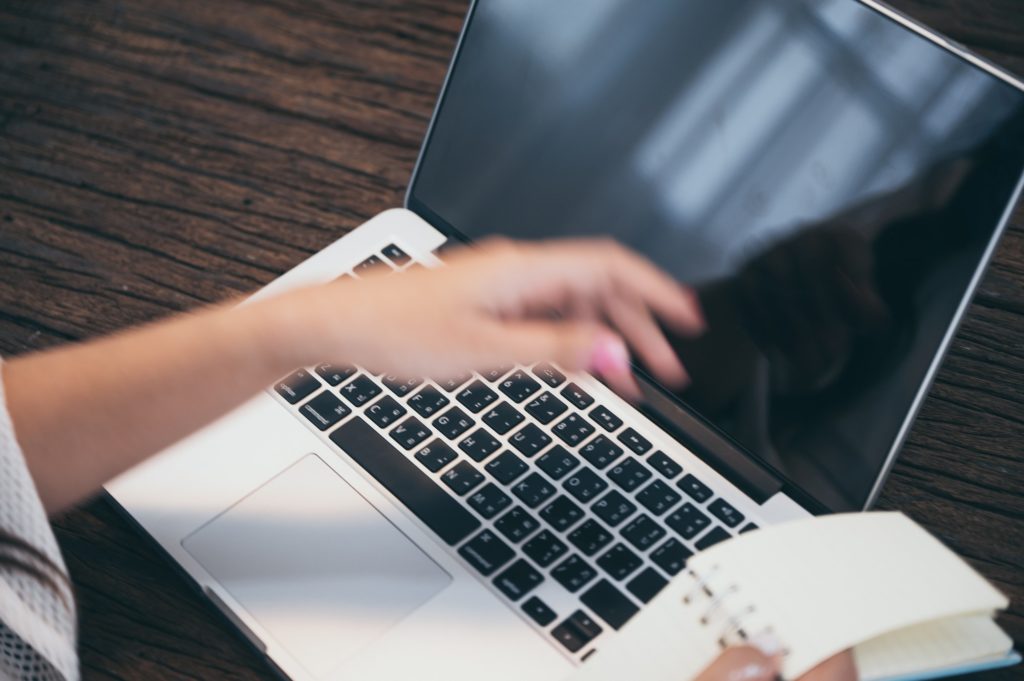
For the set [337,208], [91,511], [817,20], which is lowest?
[91,511]

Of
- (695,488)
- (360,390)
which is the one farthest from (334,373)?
(695,488)

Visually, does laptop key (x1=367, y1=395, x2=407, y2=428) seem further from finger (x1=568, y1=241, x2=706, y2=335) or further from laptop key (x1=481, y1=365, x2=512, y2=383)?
finger (x1=568, y1=241, x2=706, y2=335)

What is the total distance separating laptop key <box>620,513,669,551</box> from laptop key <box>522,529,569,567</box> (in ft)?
0.12

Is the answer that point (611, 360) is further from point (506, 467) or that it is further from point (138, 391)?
point (138, 391)

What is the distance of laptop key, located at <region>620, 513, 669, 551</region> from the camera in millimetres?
546

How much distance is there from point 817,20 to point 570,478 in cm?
29

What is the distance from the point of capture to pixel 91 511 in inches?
23.0

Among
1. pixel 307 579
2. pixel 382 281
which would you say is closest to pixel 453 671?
pixel 307 579

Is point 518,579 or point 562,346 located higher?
point 562,346

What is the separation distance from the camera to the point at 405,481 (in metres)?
0.58

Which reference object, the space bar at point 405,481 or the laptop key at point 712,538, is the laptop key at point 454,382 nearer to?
the space bar at point 405,481

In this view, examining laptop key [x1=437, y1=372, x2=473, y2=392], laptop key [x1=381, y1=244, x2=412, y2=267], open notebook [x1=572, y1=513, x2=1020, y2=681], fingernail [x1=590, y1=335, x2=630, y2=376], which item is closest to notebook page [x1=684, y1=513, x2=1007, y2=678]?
open notebook [x1=572, y1=513, x2=1020, y2=681]

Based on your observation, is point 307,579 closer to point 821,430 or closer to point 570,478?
point 570,478

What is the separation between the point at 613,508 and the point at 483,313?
142 mm
